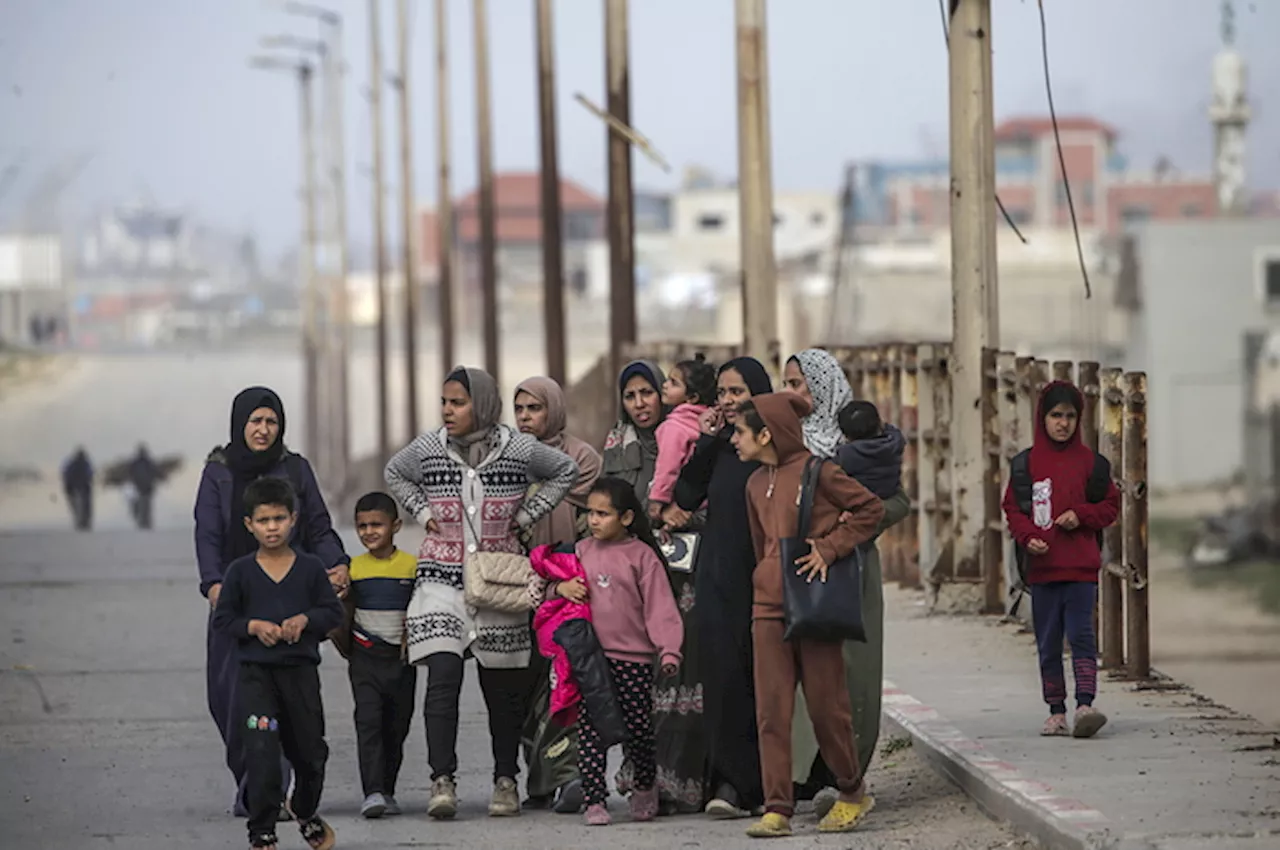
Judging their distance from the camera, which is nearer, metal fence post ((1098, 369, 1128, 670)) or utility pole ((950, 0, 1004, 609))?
metal fence post ((1098, 369, 1128, 670))

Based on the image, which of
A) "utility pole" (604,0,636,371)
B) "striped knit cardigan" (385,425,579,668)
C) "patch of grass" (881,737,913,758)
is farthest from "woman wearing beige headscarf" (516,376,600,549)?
"utility pole" (604,0,636,371)

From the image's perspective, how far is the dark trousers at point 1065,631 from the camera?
11164 mm

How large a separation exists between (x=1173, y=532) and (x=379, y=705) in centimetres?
6362

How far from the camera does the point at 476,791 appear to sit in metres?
11.3

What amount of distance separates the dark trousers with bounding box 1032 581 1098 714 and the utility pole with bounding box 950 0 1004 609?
20.1 feet

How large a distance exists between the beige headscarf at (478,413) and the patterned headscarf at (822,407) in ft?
3.76

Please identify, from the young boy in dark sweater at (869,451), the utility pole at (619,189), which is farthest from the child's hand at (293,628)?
the utility pole at (619,189)

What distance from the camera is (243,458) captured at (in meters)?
9.87

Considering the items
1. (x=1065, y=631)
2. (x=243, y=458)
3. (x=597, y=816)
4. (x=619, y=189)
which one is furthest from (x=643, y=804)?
(x=619, y=189)

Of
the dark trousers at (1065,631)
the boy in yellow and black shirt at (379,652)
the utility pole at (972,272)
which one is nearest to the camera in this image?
the boy in yellow and black shirt at (379,652)

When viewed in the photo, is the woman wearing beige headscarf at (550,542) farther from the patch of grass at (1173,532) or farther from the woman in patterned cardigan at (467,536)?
the patch of grass at (1173,532)

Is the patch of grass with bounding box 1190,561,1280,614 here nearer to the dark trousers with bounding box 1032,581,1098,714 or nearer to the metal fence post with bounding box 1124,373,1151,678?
the metal fence post with bounding box 1124,373,1151,678

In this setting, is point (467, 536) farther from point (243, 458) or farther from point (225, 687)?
point (225, 687)

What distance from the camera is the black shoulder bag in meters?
9.38
